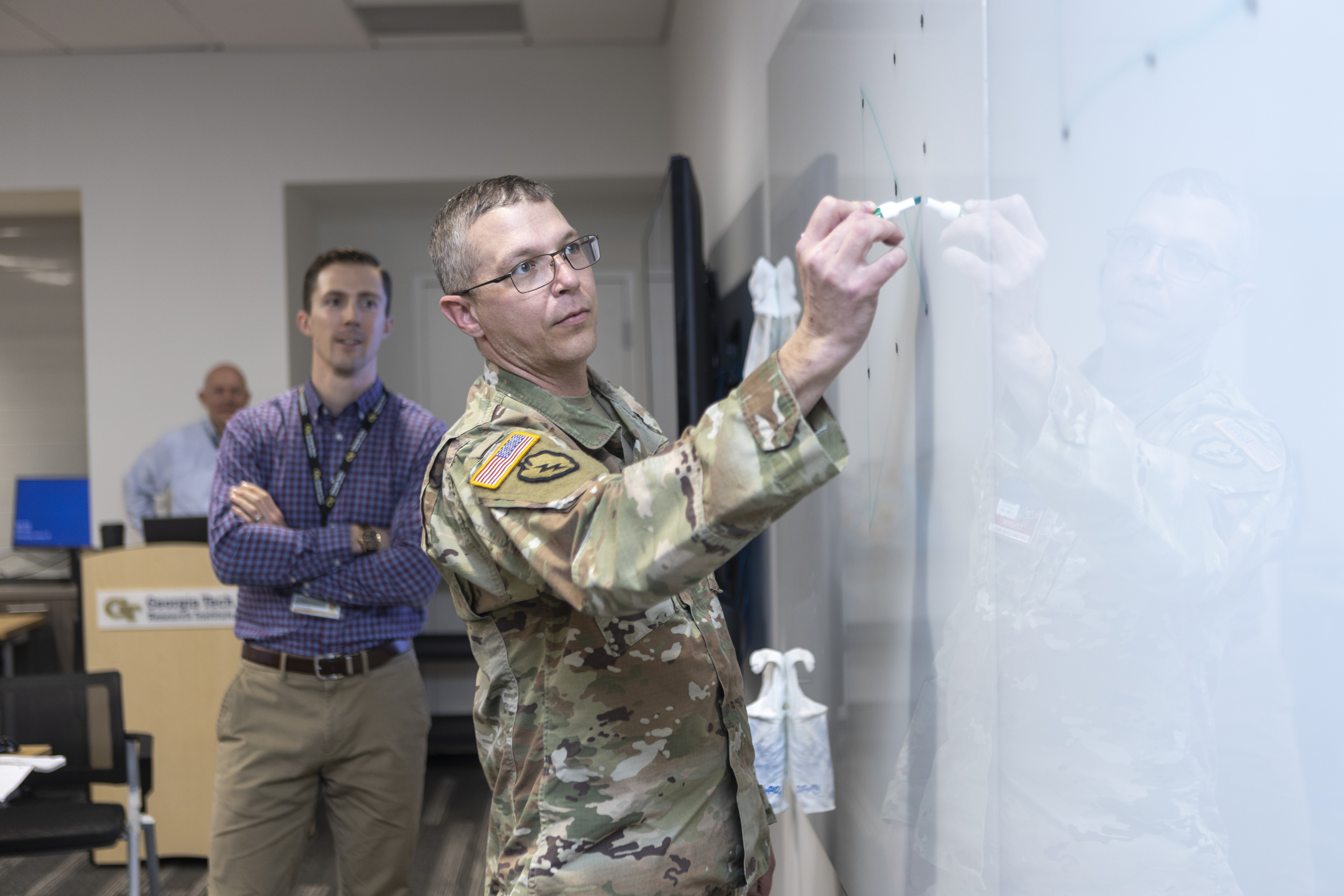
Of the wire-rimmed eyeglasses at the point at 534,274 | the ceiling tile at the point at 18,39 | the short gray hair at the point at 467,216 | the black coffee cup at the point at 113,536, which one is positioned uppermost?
the ceiling tile at the point at 18,39

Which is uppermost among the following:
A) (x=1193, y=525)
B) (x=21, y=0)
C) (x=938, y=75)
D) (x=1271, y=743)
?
(x=21, y=0)

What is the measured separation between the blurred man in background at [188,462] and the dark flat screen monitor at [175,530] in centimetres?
64

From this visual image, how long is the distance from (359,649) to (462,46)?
3537mm

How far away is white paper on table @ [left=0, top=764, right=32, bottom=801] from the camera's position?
203 centimetres

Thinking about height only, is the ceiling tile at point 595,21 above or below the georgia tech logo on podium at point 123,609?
above

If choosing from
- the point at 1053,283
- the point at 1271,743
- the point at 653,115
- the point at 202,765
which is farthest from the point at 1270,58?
the point at 653,115

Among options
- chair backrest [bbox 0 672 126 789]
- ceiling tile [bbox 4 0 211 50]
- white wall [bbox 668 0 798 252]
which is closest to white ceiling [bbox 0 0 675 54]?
ceiling tile [bbox 4 0 211 50]

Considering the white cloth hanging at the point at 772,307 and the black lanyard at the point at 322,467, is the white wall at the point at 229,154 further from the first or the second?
the white cloth hanging at the point at 772,307

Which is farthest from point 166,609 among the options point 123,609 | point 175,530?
point 175,530

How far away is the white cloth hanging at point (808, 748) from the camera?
61.3 inches

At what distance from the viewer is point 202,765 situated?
11.6 feet

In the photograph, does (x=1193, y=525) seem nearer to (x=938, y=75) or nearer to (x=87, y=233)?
(x=938, y=75)

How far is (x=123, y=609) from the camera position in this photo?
11.6 feet

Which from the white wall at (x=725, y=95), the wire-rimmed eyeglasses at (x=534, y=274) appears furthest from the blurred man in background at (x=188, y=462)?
the wire-rimmed eyeglasses at (x=534, y=274)
